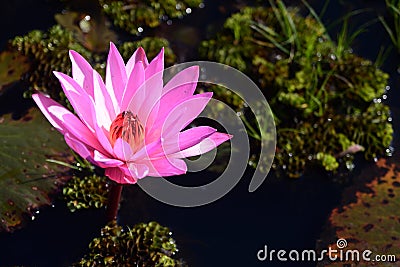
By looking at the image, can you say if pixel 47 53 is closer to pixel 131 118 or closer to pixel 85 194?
pixel 85 194

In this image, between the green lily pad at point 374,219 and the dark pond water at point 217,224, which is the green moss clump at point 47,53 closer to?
the dark pond water at point 217,224

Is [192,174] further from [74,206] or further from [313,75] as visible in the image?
[313,75]

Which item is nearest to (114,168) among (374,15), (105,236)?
(105,236)

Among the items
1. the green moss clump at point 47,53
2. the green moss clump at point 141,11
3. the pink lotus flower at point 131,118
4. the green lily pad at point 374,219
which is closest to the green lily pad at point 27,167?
the green moss clump at point 47,53

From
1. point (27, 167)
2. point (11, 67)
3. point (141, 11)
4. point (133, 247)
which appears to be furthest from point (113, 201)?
point (141, 11)

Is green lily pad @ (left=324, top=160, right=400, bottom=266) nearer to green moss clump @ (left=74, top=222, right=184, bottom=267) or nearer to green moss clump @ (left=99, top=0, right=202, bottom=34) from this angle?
green moss clump @ (left=74, top=222, right=184, bottom=267)

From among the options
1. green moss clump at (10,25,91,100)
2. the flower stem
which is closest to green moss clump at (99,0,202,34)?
green moss clump at (10,25,91,100)
